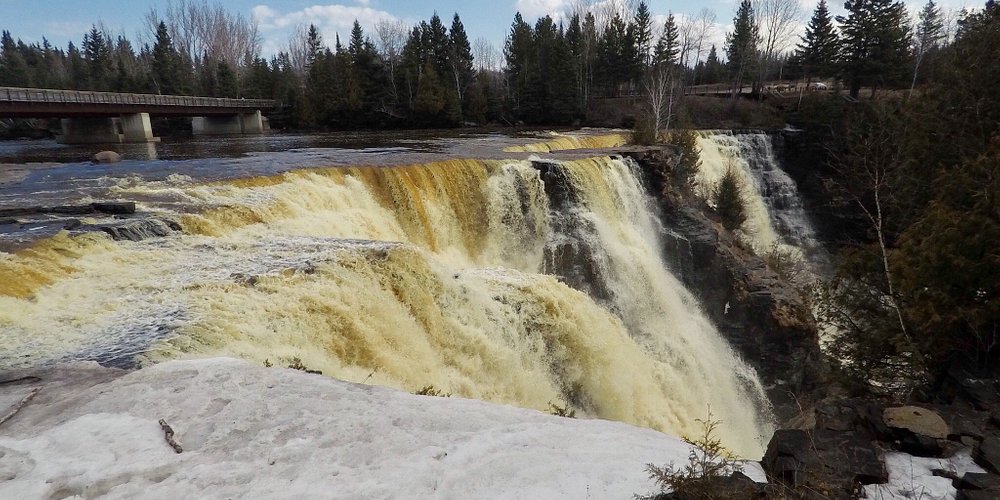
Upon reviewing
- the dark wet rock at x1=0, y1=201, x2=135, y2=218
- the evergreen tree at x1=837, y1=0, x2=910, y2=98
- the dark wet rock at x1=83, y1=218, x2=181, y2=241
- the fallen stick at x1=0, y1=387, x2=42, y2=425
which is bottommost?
the fallen stick at x1=0, y1=387, x2=42, y2=425

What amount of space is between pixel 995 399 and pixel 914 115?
25.1 ft

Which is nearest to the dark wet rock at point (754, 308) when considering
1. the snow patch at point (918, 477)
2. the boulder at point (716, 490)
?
the snow patch at point (918, 477)

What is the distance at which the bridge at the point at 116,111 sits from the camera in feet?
83.4

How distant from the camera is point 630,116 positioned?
45.5 meters

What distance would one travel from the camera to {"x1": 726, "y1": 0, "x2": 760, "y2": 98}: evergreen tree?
5070cm

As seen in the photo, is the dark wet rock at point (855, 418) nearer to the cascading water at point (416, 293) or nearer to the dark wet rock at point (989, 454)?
the dark wet rock at point (989, 454)

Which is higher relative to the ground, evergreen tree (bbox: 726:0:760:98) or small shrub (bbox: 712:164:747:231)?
evergreen tree (bbox: 726:0:760:98)

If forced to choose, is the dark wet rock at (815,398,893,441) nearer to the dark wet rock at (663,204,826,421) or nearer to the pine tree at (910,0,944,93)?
the dark wet rock at (663,204,826,421)

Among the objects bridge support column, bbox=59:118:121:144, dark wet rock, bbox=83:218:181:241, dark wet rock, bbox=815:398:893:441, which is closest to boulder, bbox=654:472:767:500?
dark wet rock, bbox=815:398:893:441

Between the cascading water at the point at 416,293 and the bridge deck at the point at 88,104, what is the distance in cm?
1881

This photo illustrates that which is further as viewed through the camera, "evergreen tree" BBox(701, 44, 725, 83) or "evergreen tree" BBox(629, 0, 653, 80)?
"evergreen tree" BBox(701, 44, 725, 83)

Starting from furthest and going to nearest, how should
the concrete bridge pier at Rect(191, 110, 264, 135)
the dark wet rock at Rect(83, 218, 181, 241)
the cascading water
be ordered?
1. the concrete bridge pier at Rect(191, 110, 264, 135)
2. the dark wet rock at Rect(83, 218, 181, 241)
3. the cascading water

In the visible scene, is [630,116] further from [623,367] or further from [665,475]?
[665,475]

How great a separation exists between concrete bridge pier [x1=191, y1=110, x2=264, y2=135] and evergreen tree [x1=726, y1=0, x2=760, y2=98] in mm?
43593
